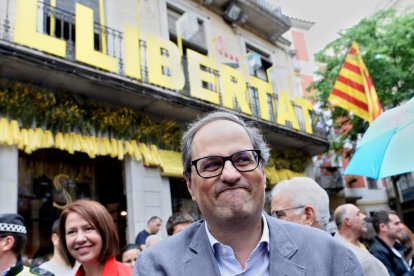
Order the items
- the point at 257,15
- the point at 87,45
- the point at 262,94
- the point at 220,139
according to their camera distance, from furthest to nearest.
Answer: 1. the point at 257,15
2. the point at 262,94
3. the point at 87,45
4. the point at 220,139

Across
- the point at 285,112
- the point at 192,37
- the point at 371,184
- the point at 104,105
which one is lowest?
the point at 371,184

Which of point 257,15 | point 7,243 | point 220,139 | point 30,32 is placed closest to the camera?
point 220,139

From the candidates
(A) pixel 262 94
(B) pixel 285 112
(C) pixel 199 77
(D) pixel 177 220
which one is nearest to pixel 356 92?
(B) pixel 285 112

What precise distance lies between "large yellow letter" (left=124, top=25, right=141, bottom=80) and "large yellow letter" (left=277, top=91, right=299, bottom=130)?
512 cm

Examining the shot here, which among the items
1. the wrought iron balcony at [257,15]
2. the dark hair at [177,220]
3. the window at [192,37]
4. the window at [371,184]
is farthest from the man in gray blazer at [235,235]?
the window at [371,184]

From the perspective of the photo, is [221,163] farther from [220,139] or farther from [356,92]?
[356,92]

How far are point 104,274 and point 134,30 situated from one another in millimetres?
7746

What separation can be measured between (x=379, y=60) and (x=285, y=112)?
5.90 m

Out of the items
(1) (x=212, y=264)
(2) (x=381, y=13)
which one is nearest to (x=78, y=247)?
(1) (x=212, y=264)

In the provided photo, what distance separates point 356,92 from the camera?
1072 centimetres

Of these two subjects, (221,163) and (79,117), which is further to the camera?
(79,117)

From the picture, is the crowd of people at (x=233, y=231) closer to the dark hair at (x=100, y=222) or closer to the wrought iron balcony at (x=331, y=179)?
the dark hair at (x=100, y=222)

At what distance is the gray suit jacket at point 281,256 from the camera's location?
5.17ft

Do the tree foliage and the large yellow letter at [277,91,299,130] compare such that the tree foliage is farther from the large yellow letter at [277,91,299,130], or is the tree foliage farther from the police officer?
the police officer
